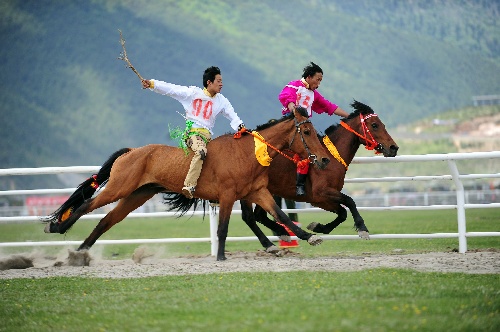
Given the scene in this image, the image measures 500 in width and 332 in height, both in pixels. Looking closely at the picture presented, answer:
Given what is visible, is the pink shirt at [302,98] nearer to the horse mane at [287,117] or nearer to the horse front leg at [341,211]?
the horse mane at [287,117]

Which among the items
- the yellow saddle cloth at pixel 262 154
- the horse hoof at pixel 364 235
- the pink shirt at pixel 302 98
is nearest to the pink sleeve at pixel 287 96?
the pink shirt at pixel 302 98

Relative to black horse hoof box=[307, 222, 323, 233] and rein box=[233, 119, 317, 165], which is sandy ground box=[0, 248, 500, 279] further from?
rein box=[233, 119, 317, 165]

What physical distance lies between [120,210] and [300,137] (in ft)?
8.34

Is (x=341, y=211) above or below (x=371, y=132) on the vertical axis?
below

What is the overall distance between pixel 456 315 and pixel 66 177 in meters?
79.3

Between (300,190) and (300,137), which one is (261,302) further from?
(300,190)

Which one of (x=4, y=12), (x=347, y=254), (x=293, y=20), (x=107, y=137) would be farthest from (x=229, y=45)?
(x=347, y=254)

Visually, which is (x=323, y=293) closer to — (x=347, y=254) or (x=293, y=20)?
(x=347, y=254)

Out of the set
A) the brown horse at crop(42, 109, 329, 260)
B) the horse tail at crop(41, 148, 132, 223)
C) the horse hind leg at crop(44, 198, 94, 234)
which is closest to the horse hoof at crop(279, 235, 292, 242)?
the brown horse at crop(42, 109, 329, 260)

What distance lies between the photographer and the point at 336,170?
12391 millimetres

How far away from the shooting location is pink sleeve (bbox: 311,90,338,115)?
13.2 meters

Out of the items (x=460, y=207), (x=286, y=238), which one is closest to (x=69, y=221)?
(x=286, y=238)

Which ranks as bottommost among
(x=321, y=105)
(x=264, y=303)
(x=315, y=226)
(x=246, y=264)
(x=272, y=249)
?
(x=264, y=303)

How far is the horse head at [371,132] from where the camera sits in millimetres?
12547
